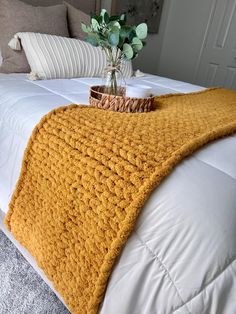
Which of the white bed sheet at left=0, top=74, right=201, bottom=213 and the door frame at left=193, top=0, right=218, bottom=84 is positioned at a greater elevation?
the door frame at left=193, top=0, right=218, bottom=84

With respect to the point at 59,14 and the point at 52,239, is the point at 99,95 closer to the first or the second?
the point at 52,239

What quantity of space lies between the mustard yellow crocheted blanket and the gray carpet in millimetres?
284

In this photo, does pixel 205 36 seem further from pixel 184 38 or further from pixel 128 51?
pixel 128 51

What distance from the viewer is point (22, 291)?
101 centimetres

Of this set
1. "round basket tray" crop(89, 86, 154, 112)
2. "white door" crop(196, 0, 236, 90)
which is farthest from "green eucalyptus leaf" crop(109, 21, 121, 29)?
"white door" crop(196, 0, 236, 90)

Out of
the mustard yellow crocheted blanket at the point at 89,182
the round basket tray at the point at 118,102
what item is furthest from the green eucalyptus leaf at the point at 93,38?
the mustard yellow crocheted blanket at the point at 89,182

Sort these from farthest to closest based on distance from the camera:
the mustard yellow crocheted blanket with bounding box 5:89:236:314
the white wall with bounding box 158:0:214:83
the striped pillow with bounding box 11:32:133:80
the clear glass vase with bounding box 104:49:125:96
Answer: the white wall with bounding box 158:0:214:83
the striped pillow with bounding box 11:32:133:80
the clear glass vase with bounding box 104:49:125:96
the mustard yellow crocheted blanket with bounding box 5:89:236:314

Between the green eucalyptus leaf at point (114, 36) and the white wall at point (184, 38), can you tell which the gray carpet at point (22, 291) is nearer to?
the green eucalyptus leaf at point (114, 36)

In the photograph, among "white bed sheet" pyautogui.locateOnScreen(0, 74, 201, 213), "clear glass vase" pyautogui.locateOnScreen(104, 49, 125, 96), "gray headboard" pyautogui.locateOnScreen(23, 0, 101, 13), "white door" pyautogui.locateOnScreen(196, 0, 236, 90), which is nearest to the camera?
"white bed sheet" pyautogui.locateOnScreen(0, 74, 201, 213)

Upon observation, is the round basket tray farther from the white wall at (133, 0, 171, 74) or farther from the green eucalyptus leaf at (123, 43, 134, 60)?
the white wall at (133, 0, 171, 74)

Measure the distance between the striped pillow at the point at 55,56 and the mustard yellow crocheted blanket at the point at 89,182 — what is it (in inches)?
24.9

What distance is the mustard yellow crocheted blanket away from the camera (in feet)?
1.89

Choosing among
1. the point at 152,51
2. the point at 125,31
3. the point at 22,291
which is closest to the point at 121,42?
the point at 125,31

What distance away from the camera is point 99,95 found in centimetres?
105
